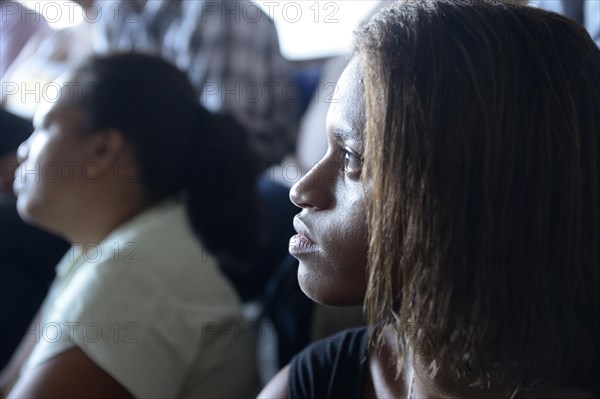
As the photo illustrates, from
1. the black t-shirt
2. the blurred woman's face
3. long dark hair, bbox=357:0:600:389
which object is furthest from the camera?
the blurred woman's face

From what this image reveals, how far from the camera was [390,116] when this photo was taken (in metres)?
0.61

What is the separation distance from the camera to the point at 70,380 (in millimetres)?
932

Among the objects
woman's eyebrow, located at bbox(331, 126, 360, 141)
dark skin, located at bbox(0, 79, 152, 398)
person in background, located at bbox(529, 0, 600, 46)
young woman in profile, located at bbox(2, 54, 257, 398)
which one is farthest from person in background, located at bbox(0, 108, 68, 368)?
person in background, located at bbox(529, 0, 600, 46)

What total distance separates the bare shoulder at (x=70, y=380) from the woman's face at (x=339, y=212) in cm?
40

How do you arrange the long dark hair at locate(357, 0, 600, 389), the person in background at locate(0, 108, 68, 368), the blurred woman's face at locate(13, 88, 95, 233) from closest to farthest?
the long dark hair at locate(357, 0, 600, 389), the blurred woman's face at locate(13, 88, 95, 233), the person in background at locate(0, 108, 68, 368)

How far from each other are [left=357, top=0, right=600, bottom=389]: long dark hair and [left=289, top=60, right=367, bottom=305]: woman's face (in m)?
0.03

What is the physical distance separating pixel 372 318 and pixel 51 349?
489mm

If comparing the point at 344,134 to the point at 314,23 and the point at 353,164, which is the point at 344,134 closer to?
the point at 353,164

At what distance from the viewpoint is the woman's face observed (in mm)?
663

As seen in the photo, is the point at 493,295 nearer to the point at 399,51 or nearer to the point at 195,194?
the point at 399,51

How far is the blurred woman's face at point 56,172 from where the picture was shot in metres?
1.19

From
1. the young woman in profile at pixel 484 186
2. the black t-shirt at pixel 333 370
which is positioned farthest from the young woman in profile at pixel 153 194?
the young woman in profile at pixel 484 186

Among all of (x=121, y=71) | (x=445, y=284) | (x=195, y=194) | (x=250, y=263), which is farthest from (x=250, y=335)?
(x=445, y=284)

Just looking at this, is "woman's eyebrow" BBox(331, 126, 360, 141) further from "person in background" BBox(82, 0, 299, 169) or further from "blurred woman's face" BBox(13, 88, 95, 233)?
"person in background" BBox(82, 0, 299, 169)
